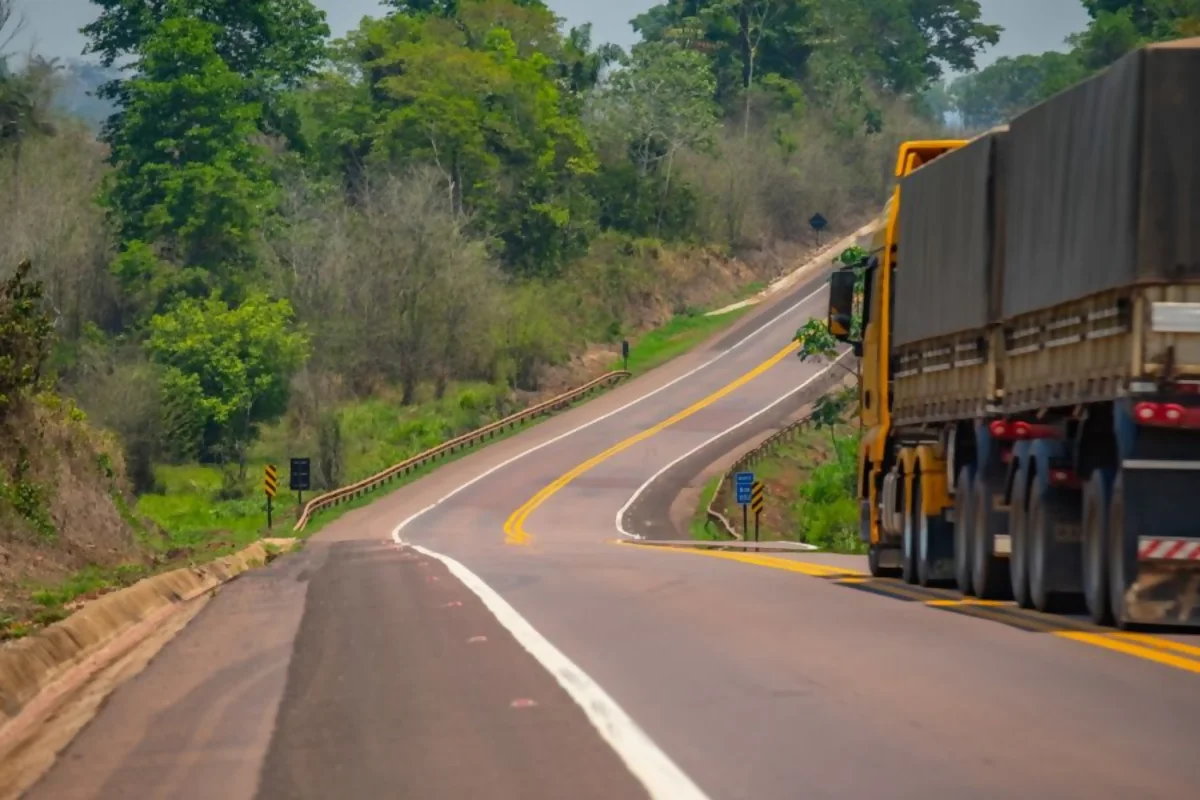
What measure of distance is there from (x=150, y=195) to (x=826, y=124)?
6274cm

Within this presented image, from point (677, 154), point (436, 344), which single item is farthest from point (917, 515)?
point (677, 154)

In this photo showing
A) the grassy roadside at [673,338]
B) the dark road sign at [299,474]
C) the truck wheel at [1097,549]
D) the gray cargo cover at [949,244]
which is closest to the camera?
the truck wheel at [1097,549]

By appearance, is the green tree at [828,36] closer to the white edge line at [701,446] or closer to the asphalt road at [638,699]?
the white edge line at [701,446]

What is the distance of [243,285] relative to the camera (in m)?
99.9

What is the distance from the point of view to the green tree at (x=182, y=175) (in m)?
97.6

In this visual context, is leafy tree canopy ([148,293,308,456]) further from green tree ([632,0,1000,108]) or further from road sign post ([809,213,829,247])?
green tree ([632,0,1000,108])

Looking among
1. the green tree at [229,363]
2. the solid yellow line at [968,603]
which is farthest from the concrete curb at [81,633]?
the green tree at [229,363]

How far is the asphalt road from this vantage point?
9.32m

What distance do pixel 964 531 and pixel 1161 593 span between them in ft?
A: 17.4

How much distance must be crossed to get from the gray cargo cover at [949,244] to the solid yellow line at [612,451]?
25464mm

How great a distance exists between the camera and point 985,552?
2047 centimetres

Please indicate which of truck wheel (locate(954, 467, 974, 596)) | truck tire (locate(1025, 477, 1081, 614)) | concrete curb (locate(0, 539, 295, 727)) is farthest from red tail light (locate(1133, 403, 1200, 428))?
concrete curb (locate(0, 539, 295, 727))

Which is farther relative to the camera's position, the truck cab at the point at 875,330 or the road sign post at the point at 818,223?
the road sign post at the point at 818,223

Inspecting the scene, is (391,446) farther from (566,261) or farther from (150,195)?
(566,261)
